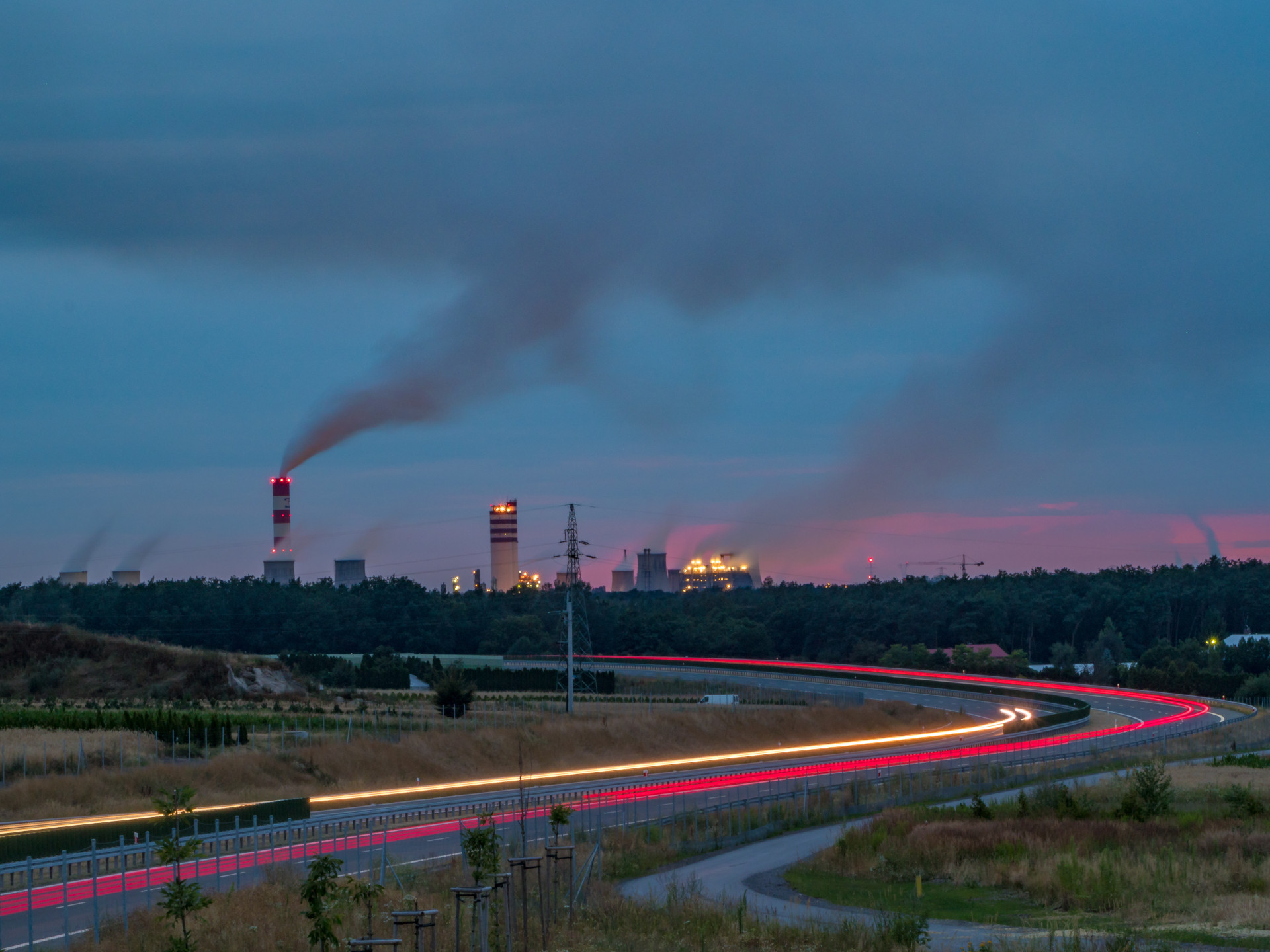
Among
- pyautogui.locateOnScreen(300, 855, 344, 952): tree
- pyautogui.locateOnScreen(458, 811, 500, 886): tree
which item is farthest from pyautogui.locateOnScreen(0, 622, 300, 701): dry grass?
pyautogui.locateOnScreen(300, 855, 344, 952): tree

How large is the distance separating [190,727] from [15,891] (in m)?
33.8

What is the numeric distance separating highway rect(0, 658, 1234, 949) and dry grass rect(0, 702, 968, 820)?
11.7 ft

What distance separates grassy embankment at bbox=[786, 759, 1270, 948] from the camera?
28828 mm

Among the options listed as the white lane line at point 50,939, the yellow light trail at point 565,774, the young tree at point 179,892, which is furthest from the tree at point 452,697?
the young tree at point 179,892

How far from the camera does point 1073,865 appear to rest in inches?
1335

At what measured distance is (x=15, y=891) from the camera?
32.8 m

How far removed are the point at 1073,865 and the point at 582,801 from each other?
21548 millimetres

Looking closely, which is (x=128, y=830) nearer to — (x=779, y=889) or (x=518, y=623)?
(x=779, y=889)

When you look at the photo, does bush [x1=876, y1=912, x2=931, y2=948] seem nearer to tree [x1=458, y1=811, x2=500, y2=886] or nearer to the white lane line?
tree [x1=458, y1=811, x2=500, y2=886]

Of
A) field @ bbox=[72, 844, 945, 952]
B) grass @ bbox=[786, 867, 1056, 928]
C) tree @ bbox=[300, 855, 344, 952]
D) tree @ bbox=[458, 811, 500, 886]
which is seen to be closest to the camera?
tree @ bbox=[300, 855, 344, 952]

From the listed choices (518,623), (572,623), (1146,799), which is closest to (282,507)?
(518,623)

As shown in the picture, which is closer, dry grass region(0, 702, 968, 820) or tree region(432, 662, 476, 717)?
dry grass region(0, 702, 968, 820)

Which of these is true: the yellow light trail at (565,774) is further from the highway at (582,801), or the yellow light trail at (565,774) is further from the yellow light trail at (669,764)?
the highway at (582,801)

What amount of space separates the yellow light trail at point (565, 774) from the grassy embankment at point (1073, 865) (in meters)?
12.1
